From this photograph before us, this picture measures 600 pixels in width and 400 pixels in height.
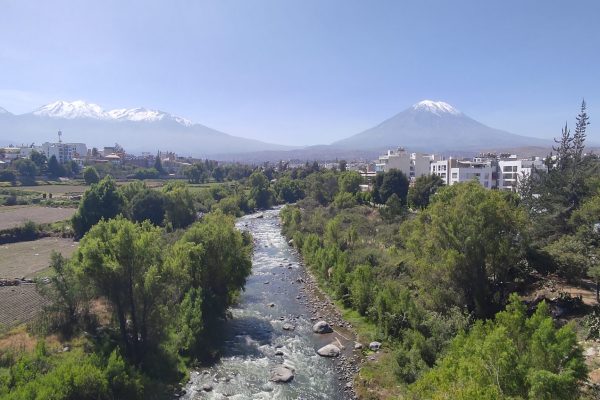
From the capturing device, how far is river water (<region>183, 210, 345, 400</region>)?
18922mm

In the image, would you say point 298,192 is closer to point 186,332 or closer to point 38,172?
point 38,172

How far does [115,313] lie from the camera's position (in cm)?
1988

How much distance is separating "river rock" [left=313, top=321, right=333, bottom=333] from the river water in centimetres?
36

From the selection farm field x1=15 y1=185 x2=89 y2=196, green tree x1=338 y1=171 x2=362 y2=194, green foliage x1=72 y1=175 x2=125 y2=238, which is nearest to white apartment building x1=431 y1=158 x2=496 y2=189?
green tree x1=338 y1=171 x2=362 y2=194

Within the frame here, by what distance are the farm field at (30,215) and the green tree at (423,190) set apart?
148 ft

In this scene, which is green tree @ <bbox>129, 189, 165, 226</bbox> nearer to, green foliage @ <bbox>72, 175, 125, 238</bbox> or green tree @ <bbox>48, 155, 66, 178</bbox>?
green foliage @ <bbox>72, 175, 125, 238</bbox>

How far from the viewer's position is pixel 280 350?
897 inches

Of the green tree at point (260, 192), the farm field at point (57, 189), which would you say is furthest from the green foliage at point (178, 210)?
the farm field at point (57, 189)

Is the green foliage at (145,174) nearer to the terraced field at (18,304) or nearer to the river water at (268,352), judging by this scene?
the river water at (268,352)

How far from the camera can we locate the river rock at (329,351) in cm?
2228

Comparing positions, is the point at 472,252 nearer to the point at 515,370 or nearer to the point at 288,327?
the point at 515,370

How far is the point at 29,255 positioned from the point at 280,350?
27.8m

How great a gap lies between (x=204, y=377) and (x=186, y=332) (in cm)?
257

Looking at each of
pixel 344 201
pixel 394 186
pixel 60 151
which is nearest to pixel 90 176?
pixel 344 201
